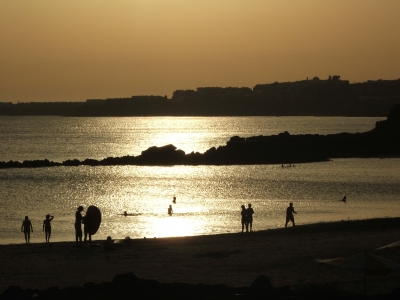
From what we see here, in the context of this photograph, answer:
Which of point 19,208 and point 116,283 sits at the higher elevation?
point 116,283

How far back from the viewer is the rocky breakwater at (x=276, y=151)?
83562 millimetres

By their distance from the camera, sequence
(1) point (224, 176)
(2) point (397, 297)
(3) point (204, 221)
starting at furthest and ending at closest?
(1) point (224, 176) → (3) point (204, 221) → (2) point (397, 297)

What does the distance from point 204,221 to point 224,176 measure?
34.0 m

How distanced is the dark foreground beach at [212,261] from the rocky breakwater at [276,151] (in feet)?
189

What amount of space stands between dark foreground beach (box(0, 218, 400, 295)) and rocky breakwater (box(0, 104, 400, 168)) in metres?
57.5

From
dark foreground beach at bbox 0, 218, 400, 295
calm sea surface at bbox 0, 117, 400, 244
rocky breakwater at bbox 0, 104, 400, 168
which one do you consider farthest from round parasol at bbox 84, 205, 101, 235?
rocky breakwater at bbox 0, 104, 400, 168

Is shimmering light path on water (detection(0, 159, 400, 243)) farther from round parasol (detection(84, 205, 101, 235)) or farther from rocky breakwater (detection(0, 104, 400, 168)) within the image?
round parasol (detection(84, 205, 101, 235))

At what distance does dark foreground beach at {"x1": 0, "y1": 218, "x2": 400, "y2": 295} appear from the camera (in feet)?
57.8

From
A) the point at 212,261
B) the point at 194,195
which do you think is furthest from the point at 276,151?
the point at 212,261

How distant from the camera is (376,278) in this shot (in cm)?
1767

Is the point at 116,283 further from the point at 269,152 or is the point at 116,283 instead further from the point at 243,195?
the point at 269,152

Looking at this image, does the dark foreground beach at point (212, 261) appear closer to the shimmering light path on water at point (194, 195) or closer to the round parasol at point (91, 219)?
the round parasol at point (91, 219)

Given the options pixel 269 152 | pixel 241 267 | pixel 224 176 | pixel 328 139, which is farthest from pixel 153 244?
pixel 328 139

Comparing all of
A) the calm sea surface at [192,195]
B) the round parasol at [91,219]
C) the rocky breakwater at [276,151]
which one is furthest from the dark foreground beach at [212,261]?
the rocky breakwater at [276,151]
